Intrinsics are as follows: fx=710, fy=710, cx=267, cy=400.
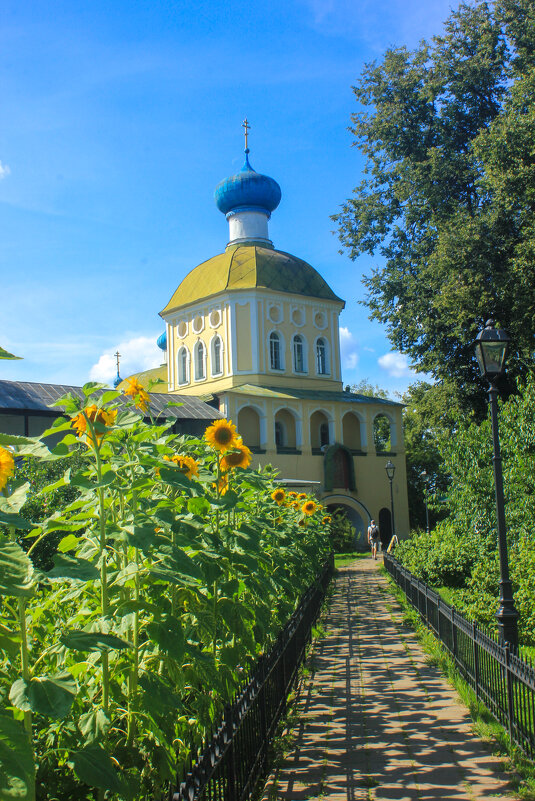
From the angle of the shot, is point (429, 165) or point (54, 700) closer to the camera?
point (54, 700)

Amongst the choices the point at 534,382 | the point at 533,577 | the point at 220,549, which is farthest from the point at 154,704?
the point at 534,382

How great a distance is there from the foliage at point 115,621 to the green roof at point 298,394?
25.5 m

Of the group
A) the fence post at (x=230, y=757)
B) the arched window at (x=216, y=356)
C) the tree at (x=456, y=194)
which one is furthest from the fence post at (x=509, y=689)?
the arched window at (x=216, y=356)

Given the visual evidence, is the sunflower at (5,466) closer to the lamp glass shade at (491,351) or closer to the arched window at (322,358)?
the lamp glass shade at (491,351)

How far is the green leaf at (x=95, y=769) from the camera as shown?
2004 mm

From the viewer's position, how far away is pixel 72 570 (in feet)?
7.52

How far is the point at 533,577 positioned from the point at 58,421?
23.7ft

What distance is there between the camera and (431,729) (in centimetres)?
555

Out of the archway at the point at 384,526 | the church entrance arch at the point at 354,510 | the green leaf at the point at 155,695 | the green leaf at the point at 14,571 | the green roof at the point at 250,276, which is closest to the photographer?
the green leaf at the point at 14,571

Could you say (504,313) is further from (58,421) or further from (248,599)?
(58,421)

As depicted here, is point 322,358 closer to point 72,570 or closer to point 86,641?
point 72,570

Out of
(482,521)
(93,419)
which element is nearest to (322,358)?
(482,521)

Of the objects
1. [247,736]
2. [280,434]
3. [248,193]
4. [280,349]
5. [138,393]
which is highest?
[248,193]

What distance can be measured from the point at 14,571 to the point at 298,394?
29949 mm
